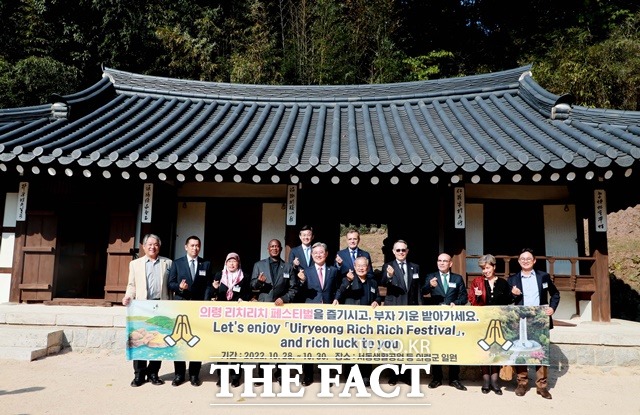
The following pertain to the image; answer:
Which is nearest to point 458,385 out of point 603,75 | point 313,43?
point 603,75

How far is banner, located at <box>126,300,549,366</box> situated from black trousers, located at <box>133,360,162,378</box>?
11cm

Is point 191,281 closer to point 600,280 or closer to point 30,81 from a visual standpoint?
point 600,280

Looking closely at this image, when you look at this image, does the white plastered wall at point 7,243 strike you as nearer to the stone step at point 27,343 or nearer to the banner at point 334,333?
the stone step at point 27,343

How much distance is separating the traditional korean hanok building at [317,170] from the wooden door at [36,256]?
0.02m

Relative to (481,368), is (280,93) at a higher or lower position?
higher

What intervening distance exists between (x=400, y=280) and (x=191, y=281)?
2.41m

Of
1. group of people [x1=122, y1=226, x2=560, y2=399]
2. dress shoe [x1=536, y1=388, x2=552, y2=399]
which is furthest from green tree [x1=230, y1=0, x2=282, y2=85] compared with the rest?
dress shoe [x1=536, y1=388, x2=552, y2=399]

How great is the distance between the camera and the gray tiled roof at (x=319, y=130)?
5785 mm

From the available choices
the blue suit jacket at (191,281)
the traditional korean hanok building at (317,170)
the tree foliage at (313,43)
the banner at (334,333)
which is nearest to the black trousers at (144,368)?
the banner at (334,333)

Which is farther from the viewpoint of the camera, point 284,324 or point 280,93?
point 280,93

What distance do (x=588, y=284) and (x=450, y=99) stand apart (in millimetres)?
4340

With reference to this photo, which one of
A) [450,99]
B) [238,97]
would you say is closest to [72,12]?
[238,97]

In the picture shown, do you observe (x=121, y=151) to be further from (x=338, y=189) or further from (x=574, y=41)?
(x=574, y=41)

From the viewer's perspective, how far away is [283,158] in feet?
20.4
